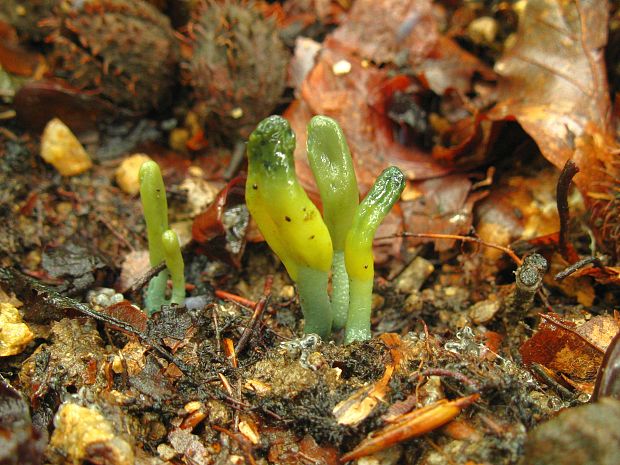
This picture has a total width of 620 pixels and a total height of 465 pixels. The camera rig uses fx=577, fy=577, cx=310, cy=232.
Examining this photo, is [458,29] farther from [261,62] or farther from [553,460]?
[553,460]

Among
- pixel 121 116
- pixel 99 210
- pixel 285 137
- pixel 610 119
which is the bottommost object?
pixel 99 210

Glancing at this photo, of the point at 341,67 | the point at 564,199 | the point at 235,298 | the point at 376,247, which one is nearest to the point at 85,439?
the point at 235,298

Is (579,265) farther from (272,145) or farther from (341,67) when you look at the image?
(341,67)

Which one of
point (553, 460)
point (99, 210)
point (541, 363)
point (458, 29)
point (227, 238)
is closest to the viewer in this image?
point (553, 460)

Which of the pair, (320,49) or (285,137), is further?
(320,49)

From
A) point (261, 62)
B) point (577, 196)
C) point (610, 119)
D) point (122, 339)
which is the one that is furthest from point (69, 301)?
point (610, 119)

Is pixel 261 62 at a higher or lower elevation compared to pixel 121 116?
higher

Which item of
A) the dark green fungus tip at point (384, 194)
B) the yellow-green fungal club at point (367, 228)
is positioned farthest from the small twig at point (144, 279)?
the dark green fungus tip at point (384, 194)
